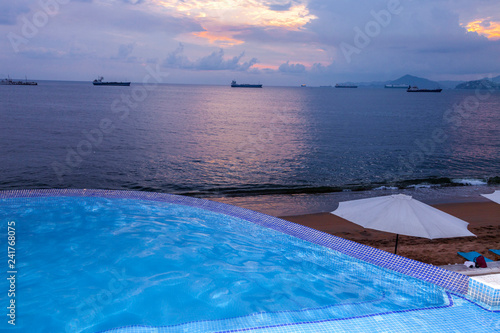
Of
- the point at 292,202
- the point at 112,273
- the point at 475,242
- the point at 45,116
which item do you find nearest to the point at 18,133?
the point at 45,116

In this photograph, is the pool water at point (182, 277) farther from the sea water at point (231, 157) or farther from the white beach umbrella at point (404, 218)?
the sea water at point (231, 157)

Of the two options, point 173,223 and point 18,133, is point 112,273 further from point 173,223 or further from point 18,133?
point 18,133

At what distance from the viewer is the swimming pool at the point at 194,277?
19.1 ft

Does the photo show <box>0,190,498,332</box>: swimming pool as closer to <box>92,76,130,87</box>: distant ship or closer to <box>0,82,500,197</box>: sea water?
<box>0,82,500,197</box>: sea water

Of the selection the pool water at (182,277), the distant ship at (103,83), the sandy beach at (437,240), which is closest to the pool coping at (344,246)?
the pool water at (182,277)

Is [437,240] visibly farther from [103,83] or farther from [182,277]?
[103,83]

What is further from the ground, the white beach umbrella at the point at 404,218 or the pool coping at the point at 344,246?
the white beach umbrella at the point at 404,218

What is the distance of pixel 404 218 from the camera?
7.22 meters

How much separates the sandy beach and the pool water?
3046 millimetres

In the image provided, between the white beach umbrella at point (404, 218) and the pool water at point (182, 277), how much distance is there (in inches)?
34.2

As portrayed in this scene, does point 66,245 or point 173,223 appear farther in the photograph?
point 173,223

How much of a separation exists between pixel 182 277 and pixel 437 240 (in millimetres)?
7631

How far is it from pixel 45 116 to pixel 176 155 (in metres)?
26.3

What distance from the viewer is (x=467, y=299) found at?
5.94 metres
